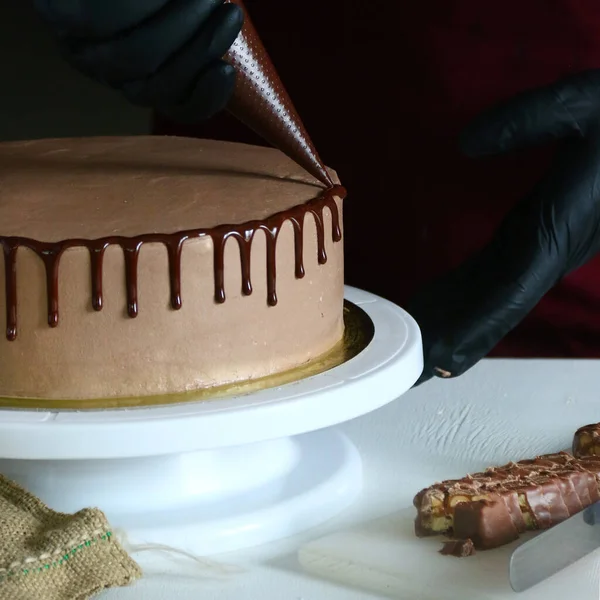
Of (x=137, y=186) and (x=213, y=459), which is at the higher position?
(x=137, y=186)

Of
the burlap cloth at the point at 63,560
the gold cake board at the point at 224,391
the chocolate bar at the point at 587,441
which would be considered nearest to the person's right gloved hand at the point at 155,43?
the gold cake board at the point at 224,391

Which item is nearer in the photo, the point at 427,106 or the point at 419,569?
the point at 419,569

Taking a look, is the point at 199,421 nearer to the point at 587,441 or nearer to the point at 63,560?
the point at 63,560

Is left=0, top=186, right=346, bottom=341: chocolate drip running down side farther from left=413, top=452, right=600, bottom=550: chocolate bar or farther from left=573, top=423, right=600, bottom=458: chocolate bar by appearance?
left=573, top=423, right=600, bottom=458: chocolate bar

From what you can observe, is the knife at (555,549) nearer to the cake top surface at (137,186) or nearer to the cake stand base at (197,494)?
the cake stand base at (197,494)

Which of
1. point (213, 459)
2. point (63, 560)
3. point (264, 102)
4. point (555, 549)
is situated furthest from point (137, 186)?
point (555, 549)

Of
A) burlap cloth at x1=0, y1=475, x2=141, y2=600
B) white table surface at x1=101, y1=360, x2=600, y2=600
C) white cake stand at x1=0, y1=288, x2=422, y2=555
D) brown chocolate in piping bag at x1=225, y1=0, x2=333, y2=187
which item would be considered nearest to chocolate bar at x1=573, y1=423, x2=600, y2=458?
white table surface at x1=101, y1=360, x2=600, y2=600

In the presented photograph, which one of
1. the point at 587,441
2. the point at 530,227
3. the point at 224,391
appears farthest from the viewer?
the point at 530,227
